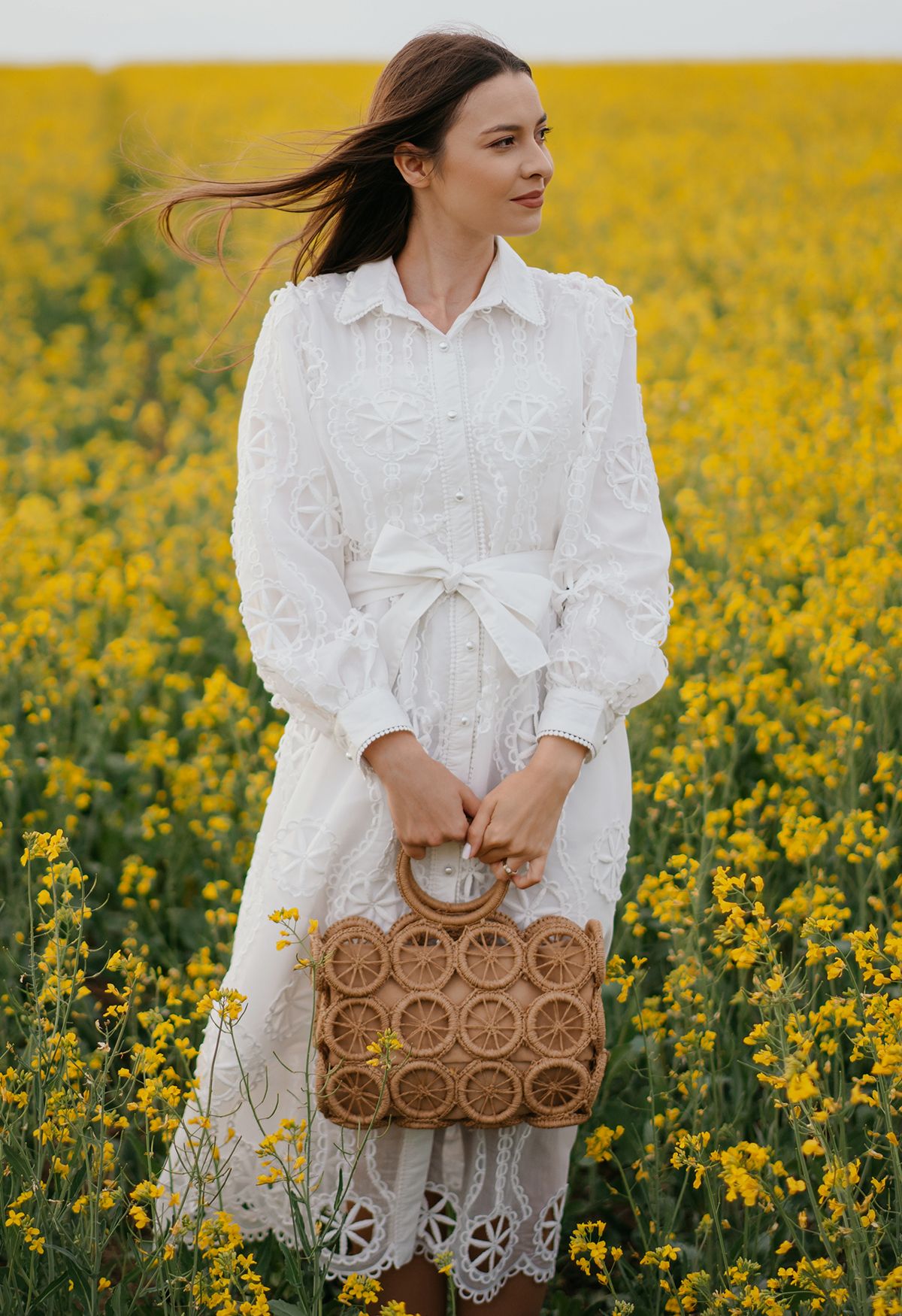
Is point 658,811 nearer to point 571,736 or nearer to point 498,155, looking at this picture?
point 571,736

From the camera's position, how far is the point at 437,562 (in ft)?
Result: 6.25

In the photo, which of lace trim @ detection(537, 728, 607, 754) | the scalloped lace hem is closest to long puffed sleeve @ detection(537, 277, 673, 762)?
lace trim @ detection(537, 728, 607, 754)

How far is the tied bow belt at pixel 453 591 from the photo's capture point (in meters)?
1.89

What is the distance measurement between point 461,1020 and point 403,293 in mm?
1076

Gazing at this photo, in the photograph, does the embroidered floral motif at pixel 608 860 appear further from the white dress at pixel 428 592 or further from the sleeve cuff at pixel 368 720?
the sleeve cuff at pixel 368 720

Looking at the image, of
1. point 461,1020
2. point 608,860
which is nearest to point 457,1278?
point 461,1020

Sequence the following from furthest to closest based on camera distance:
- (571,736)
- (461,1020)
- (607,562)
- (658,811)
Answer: (658,811), (607,562), (571,736), (461,1020)

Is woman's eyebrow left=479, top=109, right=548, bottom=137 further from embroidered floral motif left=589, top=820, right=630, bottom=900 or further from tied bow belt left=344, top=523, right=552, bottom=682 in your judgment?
embroidered floral motif left=589, top=820, right=630, bottom=900

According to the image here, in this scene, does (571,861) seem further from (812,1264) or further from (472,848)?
(812,1264)

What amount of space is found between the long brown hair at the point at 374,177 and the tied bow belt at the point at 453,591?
48 cm

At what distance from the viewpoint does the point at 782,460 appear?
423 centimetres

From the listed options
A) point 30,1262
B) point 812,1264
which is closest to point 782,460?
point 812,1264

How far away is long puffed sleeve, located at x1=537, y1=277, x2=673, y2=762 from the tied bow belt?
0.06 meters

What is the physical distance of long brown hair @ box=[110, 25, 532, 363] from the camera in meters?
1.86
